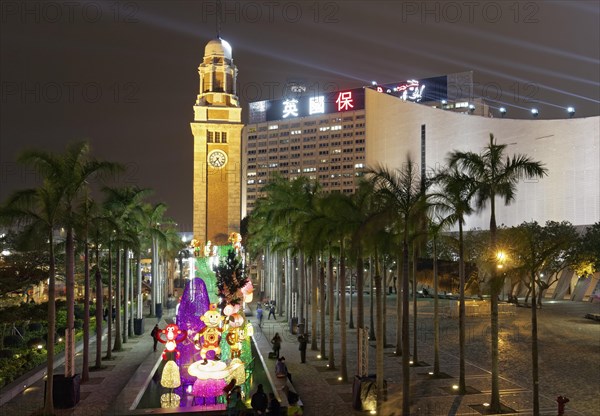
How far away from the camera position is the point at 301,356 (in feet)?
59.5

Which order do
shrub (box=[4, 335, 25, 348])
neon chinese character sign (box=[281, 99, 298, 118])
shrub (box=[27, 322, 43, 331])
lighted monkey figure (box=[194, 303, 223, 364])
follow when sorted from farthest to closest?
neon chinese character sign (box=[281, 99, 298, 118]), shrub (box=[27, 322, 43, 331]), shrub (box=[4, 335, 25, 348]), lighted monkey figure (box=[194, 303, 223, 364])

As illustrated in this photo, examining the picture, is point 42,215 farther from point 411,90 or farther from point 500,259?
point 411,90

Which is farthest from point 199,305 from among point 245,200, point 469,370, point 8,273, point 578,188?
point 245,200

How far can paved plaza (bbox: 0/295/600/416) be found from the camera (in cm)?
1277

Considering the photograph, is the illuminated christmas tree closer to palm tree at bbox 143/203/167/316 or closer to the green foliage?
the green foliage

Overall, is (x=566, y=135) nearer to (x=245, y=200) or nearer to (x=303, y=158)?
(x=303, y=158)

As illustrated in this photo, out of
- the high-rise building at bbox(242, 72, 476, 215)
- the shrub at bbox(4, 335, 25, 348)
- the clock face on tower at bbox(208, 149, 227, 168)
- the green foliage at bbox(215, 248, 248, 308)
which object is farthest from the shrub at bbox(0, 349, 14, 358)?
the high-rise building at bbox(242, 72, 476, 215)

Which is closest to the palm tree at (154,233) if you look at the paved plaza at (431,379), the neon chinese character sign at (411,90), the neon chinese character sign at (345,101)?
the paved plaza at (431,379)

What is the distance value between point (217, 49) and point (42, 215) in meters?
34.1

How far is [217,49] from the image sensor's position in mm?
44094

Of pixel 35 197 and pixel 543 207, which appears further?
pixel 543 207

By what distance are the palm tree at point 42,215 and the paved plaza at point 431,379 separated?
1921mm

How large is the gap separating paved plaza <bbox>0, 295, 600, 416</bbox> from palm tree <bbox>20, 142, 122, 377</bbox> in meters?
1.58

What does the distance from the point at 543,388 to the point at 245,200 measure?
113m
